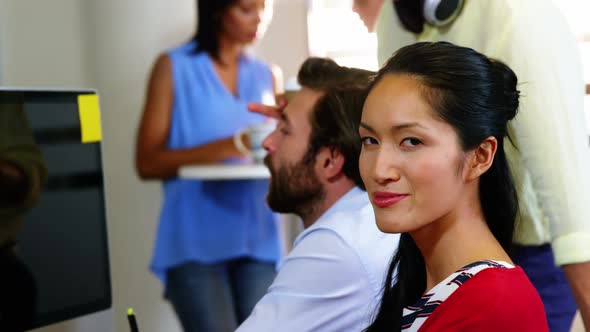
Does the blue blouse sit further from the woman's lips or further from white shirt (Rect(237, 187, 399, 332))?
the woman's lips

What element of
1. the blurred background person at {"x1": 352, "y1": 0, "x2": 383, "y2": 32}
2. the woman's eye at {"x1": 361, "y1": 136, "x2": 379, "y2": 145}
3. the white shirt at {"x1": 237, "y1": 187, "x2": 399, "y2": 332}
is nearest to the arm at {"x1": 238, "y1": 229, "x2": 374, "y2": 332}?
the white shirt at {"x1": 237, "y1": 187, "x2": 399, "y2": 332}

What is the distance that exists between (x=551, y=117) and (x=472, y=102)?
0.27 meters

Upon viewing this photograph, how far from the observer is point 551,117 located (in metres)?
1.11

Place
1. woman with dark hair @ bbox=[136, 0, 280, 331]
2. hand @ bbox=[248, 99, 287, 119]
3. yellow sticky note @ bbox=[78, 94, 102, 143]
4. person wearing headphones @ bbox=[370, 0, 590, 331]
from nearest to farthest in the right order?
person wearing headphones @ bbox=[370, 0, 590, 331], yellow sticky note @ bbox=[78, 94, 102, 143], hand @ bbox=[248, 99, 287, 119], woman with dark hair @ bbox=[136, 0, 280, 331]

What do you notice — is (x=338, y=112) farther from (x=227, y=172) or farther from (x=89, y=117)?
(x=227, y=172)

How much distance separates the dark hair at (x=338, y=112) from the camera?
138 centimetres

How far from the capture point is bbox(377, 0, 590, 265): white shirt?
1.10m

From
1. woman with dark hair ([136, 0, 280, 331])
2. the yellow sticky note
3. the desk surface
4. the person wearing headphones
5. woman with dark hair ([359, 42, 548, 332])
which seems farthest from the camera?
woman with dark hair ([136, 0, 280, 331])

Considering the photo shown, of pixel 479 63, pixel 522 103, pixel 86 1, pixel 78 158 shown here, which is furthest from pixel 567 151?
pixel 86 1

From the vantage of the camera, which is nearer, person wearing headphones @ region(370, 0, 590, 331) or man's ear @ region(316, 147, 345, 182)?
person wearing headphones @ region(370, 0, 590, 331)

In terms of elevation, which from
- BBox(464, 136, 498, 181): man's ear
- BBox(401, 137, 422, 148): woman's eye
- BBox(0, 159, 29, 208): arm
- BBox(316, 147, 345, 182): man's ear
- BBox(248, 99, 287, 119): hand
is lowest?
BBox(316, 147, 345, 182): man's ear

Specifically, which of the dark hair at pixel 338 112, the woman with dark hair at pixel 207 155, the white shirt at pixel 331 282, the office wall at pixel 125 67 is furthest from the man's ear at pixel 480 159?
the office wall at pixel 125 67

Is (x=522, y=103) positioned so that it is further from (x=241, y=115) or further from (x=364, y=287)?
(x=241, y=115)

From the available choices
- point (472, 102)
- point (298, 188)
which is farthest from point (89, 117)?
point (472, 102)
